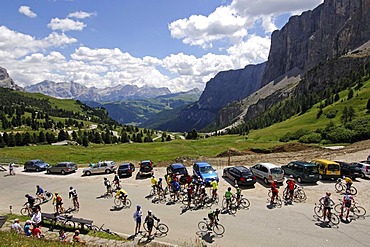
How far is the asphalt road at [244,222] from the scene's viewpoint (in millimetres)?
19438

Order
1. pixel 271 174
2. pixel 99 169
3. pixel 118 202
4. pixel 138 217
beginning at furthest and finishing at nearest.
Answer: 1. pixel 99 169
2. pixel 271 174
3. pixel 118 202
4. pixel 138 217

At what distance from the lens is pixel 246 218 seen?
2355cm

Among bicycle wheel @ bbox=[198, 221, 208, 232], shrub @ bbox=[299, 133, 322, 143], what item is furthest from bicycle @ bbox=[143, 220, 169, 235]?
shrub @ bbox=[299, 133, 322, 143]

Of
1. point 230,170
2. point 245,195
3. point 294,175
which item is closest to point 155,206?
point 245,195

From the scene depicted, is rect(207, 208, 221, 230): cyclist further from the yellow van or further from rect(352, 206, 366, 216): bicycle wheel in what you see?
the yellow van

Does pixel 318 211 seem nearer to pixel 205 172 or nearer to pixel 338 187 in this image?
pixel 338 187

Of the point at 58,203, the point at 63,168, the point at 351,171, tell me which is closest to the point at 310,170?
the point at 351,171

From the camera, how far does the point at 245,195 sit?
2989 cm

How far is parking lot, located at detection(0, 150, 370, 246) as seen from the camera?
1958cm

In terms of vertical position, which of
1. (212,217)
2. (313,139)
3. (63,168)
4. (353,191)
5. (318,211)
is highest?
(313,139)

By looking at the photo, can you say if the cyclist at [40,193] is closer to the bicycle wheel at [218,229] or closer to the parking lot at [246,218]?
the parking lot at [246,218]

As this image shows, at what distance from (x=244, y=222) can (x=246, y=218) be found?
2.93ft

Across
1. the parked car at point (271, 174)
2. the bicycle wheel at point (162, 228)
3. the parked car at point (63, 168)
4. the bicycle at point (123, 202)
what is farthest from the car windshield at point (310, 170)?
the parked car at point (63, 168)

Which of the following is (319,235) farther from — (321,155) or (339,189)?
(321,155)
